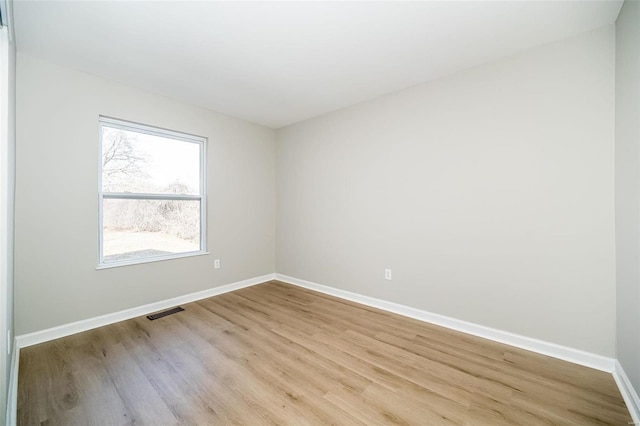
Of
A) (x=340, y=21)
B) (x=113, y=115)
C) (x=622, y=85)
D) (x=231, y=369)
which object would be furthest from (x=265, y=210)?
(x=622, y=85)

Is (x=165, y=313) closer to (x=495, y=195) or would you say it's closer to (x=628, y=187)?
(x=495, y=195)

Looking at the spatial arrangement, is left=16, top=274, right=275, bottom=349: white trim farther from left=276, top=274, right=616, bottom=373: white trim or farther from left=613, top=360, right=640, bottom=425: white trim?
left=613, top=360, right=640, bottom=425: white trim

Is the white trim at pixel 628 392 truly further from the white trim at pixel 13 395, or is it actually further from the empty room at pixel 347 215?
the white trim at pixel 13 395

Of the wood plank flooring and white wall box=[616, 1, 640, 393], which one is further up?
white wall box=[616, 1, 640, 393]

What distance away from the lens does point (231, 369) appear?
78.7 inches

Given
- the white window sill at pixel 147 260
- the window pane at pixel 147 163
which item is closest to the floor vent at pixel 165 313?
the white window sill at pixel 147 260

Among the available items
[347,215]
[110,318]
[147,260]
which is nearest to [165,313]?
[110,318]

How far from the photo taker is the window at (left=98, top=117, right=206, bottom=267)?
284cm

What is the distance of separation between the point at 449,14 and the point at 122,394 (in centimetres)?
347

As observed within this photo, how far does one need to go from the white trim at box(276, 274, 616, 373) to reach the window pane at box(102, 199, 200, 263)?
7.28 ft

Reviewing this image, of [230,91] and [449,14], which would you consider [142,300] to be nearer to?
[230,91]

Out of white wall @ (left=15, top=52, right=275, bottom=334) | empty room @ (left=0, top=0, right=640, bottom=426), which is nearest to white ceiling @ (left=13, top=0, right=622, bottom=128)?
empty room @ (left=0, top=0, right=640, bottom=426)

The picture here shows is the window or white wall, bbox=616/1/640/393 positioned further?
the window

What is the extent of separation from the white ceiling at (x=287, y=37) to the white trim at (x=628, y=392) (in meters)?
2.52
